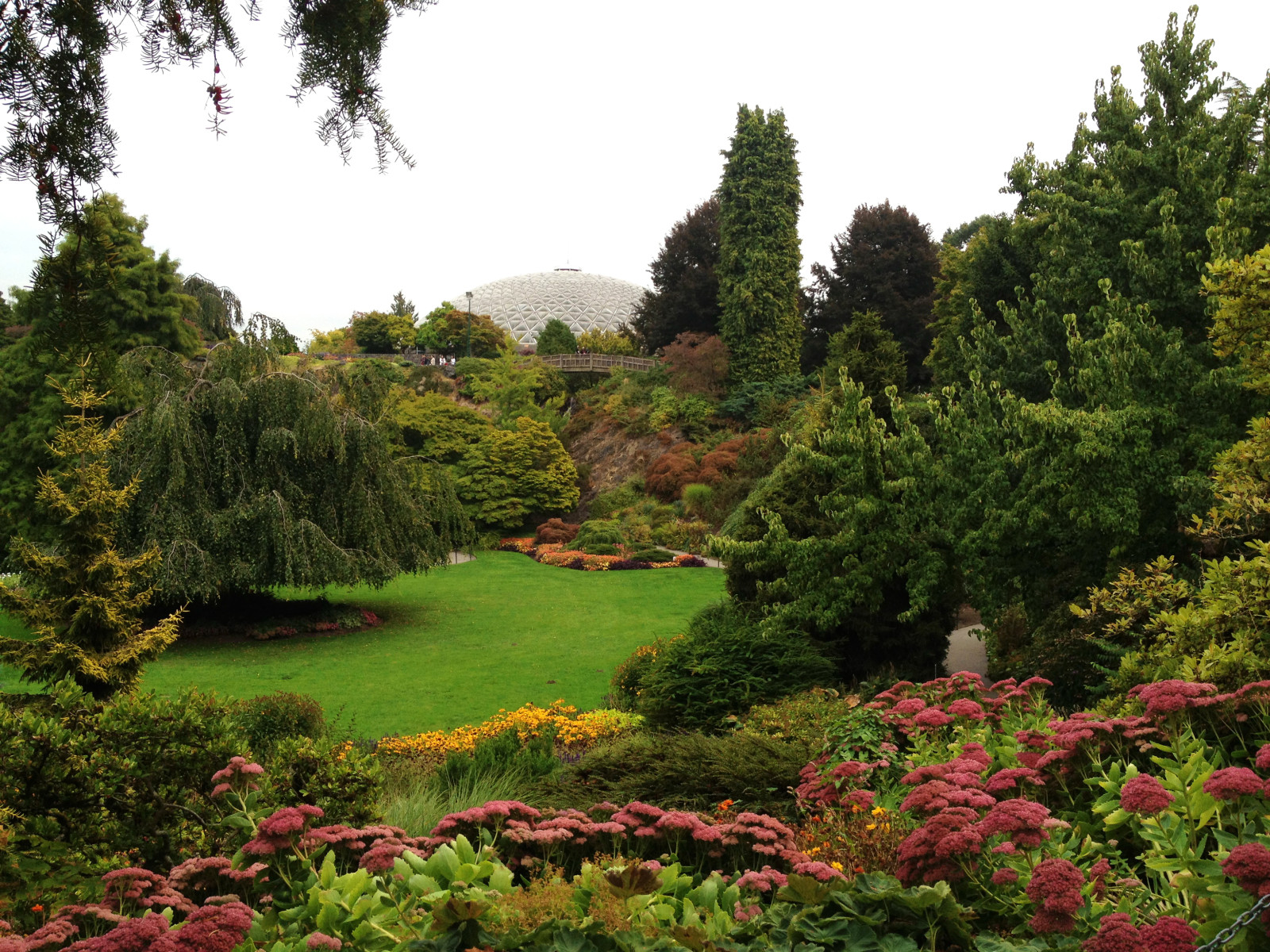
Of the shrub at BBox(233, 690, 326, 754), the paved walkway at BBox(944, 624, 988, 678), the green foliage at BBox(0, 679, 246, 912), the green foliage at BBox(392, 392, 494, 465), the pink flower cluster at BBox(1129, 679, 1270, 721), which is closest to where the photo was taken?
the pink flower cluster at BBox(1129, 679, 1270, 721)

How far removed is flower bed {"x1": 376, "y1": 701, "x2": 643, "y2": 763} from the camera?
9.02m

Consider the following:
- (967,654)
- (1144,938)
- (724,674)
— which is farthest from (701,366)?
(1144,938)

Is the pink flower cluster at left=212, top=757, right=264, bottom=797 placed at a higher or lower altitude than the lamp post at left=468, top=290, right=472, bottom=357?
lower

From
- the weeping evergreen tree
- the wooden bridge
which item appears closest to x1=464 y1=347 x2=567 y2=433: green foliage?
the wooden bridge

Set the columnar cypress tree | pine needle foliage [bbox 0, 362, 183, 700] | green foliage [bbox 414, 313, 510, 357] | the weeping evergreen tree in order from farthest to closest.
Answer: green foliage [bbox 414, 313, 510, 357], the columnar cypress tree, the weeping evergreen tree, pine needle foliage [bbox 0, 362, 183, 700]

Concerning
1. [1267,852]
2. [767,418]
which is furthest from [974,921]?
[767,418]

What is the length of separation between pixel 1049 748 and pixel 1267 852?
168 centimetres

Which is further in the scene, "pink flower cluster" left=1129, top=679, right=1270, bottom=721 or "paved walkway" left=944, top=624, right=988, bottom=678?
"paved walkway" left=944, top=624, right=988, bottom=678

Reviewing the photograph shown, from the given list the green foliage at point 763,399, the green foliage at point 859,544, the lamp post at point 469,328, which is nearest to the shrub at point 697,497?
the green foliage at point 763,399

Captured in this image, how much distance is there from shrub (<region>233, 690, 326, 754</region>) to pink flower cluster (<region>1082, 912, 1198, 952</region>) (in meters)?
6.98

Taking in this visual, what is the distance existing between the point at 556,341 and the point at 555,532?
53.4 feet

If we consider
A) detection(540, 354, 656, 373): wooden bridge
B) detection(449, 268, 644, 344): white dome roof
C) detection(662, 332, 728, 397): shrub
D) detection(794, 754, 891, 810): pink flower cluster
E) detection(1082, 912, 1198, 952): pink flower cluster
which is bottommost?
detection(794, 754, 891, 810): pink flower cluster

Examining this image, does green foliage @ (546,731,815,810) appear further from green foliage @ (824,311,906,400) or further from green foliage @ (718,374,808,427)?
green foliage @ (718,374,808,427)

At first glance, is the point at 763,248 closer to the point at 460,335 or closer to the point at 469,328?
the point at 469,328
